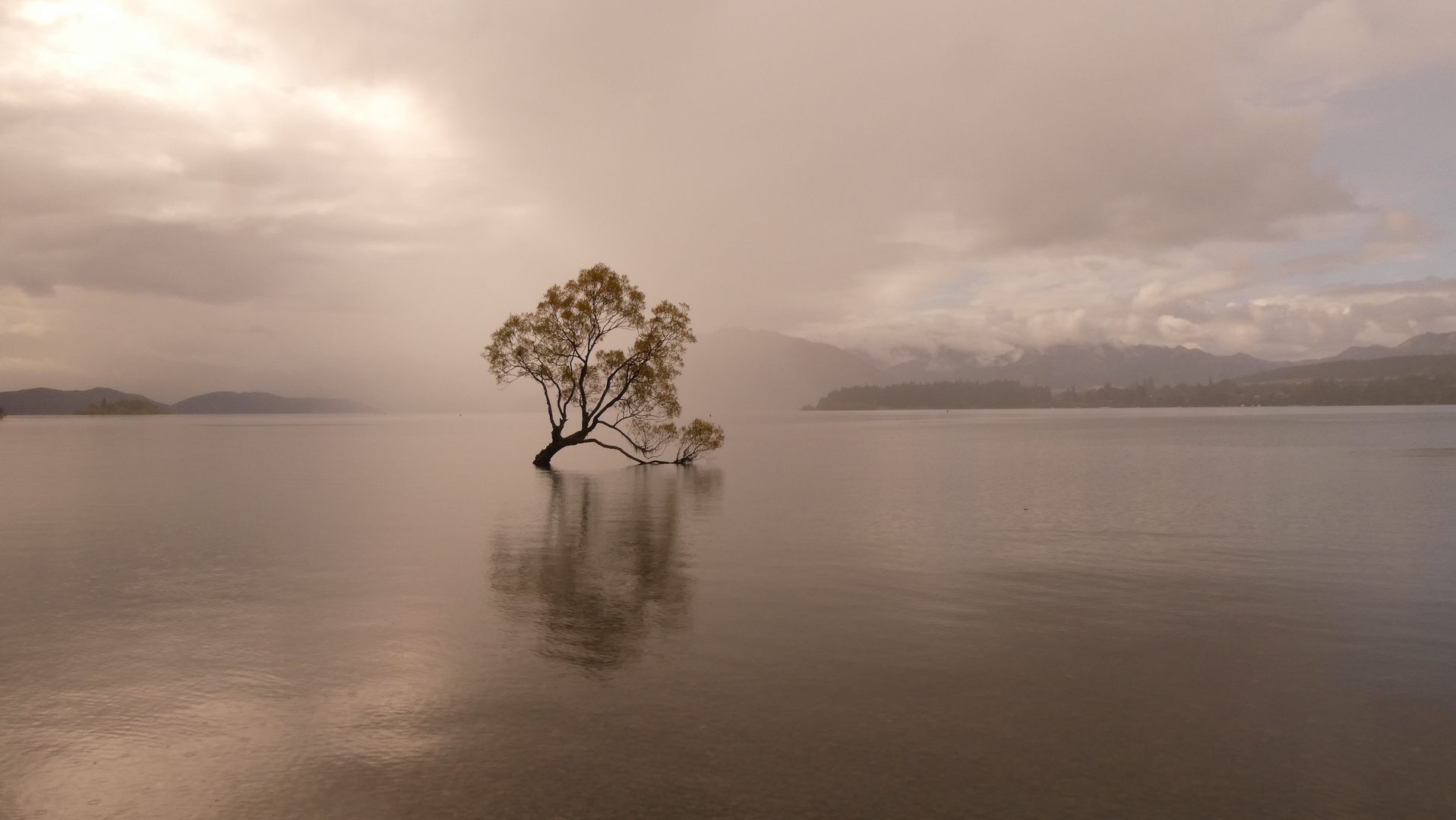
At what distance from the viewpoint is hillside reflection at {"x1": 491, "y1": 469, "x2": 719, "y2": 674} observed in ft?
56.4

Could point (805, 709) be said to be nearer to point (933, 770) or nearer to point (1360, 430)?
point (933, 770)

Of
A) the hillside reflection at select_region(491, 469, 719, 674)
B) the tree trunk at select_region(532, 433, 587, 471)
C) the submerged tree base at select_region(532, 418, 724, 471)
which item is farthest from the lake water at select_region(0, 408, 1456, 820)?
the submerged tree base at select_region(532, 418, 724, 471)

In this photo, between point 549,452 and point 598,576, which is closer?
point 598,576

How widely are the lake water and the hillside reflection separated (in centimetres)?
17

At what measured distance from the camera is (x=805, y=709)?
13117 mm

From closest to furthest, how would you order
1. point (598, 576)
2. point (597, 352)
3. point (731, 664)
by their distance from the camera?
point (731, 664) < point (598, 576) < point (597, 352)

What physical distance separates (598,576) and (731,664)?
30.4ft

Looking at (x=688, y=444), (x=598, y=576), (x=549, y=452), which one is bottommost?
(x=598, y=576)

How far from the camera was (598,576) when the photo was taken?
2381 cm

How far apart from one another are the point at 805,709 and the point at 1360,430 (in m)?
150

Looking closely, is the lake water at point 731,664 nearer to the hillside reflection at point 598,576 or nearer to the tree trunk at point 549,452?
the hillside reflection at point 598,576

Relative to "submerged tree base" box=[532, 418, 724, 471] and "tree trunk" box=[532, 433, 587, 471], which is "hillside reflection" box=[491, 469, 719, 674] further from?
"submerged tree base" box=[532, 418, 724, 471]

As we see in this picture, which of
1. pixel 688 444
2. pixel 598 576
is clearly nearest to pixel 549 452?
→ pixel 688 444

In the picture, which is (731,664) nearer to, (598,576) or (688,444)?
(598,576)
